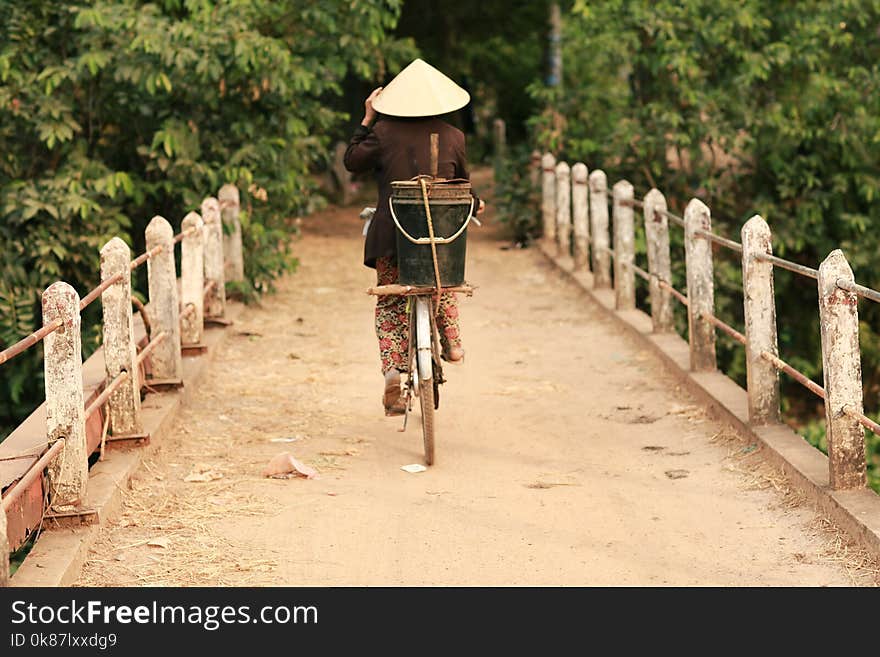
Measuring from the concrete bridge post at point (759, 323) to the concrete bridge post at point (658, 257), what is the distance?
2940mm

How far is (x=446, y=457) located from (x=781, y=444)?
182cm

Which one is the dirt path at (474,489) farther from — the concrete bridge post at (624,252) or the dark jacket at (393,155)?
the dark jacket at (393,155)

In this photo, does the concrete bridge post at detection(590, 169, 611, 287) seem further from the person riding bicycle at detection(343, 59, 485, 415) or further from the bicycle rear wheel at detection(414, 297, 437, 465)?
the bicycle rear wheel at detection(414, 297, 437, 465)

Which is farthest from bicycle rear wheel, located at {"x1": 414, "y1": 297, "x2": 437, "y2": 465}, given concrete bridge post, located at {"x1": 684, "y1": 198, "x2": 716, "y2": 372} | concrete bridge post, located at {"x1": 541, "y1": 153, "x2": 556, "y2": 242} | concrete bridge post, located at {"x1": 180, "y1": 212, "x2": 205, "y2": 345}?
concrete bridge post, located at {"x1": 541, "y1": 153, "x2": 556, "y2": 242}

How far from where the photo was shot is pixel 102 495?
6.67 meters

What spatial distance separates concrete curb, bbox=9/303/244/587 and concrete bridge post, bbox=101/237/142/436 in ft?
0.58

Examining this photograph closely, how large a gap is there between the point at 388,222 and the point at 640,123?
419 inches

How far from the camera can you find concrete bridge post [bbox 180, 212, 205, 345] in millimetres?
10320

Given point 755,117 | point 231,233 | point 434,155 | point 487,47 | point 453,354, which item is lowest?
point 453,354

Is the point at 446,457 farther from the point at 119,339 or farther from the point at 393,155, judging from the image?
the point at 119,339

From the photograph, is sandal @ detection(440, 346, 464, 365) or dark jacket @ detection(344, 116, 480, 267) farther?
sandal @ detection(440, 346, 464, 365)

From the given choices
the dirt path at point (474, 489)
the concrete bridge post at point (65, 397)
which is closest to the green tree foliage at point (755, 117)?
the dirt path at point (474, 489)

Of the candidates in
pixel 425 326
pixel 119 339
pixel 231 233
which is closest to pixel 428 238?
pixel 425 326

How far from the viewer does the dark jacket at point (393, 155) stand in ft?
24.8
